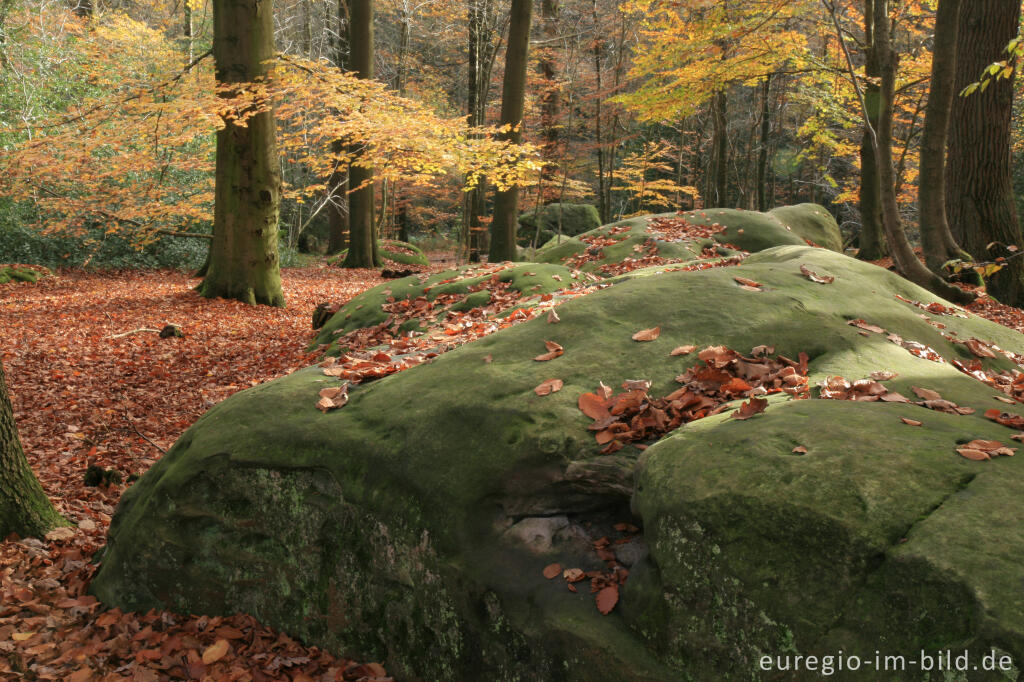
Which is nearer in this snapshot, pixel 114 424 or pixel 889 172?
pixel 114 424

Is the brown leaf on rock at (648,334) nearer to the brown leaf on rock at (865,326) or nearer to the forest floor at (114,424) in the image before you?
the brown leaf on rock at (865,326)

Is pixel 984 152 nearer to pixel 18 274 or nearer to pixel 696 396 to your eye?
pixel 696 396

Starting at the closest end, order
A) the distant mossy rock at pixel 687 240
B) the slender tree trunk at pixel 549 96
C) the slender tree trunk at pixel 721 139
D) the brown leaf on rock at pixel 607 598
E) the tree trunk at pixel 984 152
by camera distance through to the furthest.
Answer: the brown leaf on rock at pixel 607 598 → the tree trunk at pixel 984 152 → the distant mossy rock at pixel 687 240 → the slender tree trunk at pixel 721 139 → the slender tree trunk at pixel 549 96

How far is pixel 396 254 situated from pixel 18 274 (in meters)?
9.50

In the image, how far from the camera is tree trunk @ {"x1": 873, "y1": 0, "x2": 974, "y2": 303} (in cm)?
711

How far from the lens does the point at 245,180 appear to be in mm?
10688

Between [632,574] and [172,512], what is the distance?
8.07 ft

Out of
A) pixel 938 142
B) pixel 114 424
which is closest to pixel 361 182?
pixel 114 424

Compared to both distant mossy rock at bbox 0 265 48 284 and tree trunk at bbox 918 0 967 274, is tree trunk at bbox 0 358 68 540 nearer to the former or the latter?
tree trunk at bbox 918 0 967 274

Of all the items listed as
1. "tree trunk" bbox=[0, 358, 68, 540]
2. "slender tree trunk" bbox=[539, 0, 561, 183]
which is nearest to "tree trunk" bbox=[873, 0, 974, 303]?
"tree trunk" bbox=[0, 358, 68, 540]

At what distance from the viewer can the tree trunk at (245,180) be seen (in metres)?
10.2

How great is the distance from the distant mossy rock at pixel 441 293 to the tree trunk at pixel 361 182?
265 inches

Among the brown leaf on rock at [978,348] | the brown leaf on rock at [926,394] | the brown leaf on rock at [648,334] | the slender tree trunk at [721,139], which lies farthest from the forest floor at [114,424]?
the slender tree trunk at [721,139]

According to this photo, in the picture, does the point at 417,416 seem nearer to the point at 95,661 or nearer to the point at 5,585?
the point at 95,661
